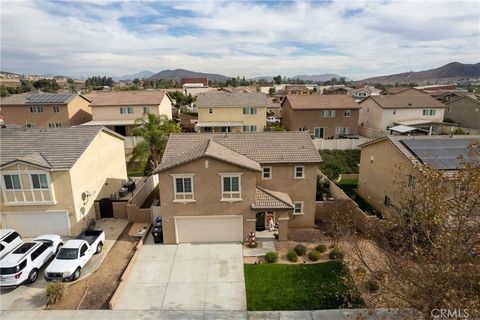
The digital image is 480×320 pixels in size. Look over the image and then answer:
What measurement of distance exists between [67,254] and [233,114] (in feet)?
116

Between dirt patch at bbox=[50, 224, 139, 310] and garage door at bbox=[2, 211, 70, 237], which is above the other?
garage door at bbox=[2, 211, 70, 237]

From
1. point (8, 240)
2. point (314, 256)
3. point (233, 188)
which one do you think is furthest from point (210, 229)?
point (8, 240)

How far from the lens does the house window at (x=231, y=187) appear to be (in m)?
21.0

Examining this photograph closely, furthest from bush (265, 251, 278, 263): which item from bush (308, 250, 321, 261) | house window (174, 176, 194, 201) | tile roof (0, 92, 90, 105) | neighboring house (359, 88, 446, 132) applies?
tile roof (0, 92, 90, 105)

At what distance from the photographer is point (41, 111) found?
50156 millimetres

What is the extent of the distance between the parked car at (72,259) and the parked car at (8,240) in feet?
12.4

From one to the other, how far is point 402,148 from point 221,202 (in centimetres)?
1462

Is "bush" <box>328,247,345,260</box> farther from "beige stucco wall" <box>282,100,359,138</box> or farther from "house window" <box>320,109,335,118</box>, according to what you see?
"house window" <box>320,109,335,118</box>

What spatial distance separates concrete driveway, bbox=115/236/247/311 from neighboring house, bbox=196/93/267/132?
3032cm

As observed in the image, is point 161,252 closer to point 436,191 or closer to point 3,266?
point 3,266

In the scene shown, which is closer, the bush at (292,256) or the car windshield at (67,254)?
the car windshield at (67,254)

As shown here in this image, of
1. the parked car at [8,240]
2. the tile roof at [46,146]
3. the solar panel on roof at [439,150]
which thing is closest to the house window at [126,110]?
the tile roof at [46,146]

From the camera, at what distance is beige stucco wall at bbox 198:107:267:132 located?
49750 mm

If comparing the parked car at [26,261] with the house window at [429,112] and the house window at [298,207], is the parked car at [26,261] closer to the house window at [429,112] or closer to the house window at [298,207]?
the house window at [298,207]
